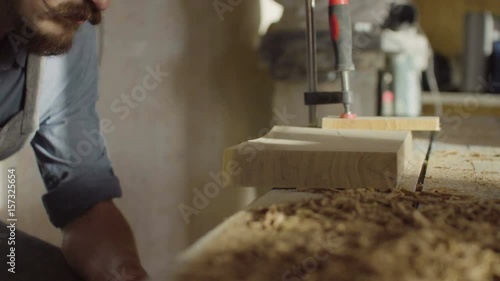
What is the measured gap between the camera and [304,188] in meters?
0.60

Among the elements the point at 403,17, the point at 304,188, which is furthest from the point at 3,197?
the point at 403,17

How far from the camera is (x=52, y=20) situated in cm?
84

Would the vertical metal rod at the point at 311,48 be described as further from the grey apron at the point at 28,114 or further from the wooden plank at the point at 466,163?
the grey apron at the point at 28,114

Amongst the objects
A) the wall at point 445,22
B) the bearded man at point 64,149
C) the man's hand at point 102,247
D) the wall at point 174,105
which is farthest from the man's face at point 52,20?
the wall at point 445,22

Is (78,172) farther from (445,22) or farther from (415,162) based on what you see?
(445,22)

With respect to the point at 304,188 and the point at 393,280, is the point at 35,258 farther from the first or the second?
the point at 393,280

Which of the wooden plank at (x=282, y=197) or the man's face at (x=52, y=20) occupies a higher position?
the man's face at (x=52, y=20)

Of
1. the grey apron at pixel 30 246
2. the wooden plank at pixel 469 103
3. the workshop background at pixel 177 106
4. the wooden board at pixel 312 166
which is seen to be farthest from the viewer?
the wooden plank at pixel 469 103

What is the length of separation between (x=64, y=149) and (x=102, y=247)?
0.20m

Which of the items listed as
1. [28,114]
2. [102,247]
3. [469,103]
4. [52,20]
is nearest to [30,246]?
[102,247]

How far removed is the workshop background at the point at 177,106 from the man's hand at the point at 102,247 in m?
0.53

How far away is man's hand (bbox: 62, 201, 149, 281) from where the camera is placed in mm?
991

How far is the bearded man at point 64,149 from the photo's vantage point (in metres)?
0.93

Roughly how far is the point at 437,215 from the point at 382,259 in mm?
146
